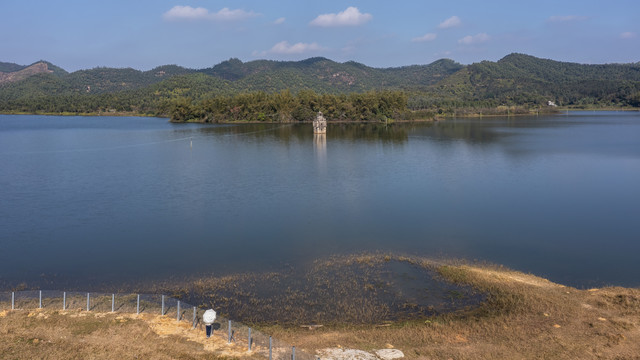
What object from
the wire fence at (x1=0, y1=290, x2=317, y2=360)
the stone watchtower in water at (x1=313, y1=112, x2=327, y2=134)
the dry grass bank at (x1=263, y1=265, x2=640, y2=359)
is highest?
the stone watchtower in water at (x1=313, y1=112, x2=327, y2=134)

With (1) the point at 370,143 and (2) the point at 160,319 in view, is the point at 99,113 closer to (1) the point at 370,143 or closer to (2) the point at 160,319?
(1) the point at 370,143

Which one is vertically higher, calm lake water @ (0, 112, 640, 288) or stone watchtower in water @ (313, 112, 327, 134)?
stone watchtower in water @ (313, 112, 327, 134)

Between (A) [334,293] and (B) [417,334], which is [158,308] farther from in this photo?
(B) [417,334]

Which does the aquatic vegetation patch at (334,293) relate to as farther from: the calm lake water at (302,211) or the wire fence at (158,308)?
the calm lake water at (302,211)

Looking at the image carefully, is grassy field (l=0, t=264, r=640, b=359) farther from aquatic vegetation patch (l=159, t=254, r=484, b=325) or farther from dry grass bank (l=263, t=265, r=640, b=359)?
aquatic vegetation patch (l=159, t=254, r=484, b=325)

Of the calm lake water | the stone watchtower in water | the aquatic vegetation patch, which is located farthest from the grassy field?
the stone watchtower in water

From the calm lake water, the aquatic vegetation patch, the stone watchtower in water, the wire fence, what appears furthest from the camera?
the stone watchtower in water

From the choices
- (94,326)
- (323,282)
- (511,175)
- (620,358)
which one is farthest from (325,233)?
(511,175)
